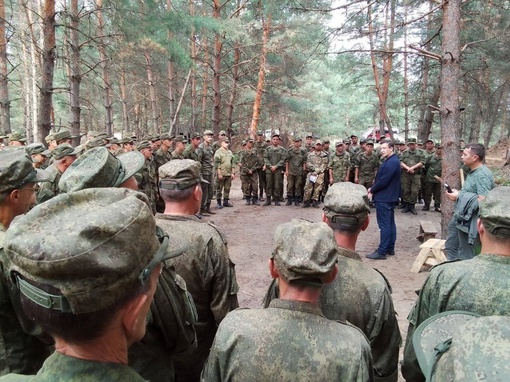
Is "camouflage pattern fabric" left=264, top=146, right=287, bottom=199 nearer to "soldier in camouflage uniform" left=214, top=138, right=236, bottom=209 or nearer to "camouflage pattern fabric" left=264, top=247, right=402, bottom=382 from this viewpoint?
"soldier in camouflage uniform" left=214, top=138, right=236, bottom=209

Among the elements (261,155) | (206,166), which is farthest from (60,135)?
(261,155)

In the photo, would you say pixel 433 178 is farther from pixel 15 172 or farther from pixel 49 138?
pixel 15 172

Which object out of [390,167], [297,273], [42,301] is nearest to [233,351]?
[297,273]

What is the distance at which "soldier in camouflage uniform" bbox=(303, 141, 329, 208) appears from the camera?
11047mm

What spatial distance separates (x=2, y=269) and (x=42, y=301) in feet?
3.25

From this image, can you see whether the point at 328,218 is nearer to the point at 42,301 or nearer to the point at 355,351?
the point at 355,351

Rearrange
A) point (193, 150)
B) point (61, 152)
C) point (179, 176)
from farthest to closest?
point (193, 150), point (61, 152), point (179, 176)

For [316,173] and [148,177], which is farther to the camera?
[316,173]

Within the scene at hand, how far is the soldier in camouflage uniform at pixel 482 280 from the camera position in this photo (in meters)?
2.05

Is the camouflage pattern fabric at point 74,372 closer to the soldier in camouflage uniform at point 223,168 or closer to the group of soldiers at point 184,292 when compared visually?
the group of soldiers at point 184,292

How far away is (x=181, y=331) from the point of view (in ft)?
6.28

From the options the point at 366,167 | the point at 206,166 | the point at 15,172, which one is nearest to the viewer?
the point at 15,172

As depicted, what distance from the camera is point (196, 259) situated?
100 inches

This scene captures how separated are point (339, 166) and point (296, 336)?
33.5ft
